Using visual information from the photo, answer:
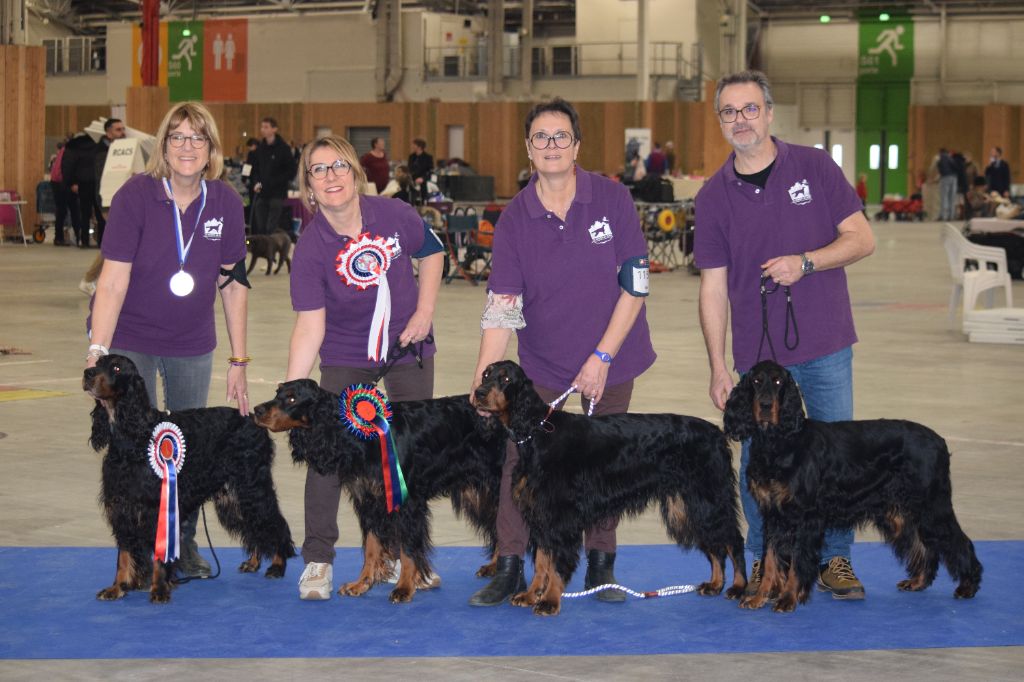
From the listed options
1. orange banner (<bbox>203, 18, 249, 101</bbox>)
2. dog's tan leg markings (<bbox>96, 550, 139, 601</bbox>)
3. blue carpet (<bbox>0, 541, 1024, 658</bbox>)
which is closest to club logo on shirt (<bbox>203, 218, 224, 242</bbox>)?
dog's tan leg markings (<bbox>96, 550, 139, 601</bbox>)

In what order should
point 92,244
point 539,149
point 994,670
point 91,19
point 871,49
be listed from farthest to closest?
point 91,19 < point 871,49 < point 92,244 < point 539,149 < point 994,670

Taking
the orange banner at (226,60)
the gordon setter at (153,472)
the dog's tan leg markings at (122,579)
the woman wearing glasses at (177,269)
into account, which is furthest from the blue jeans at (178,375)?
the orange banner at (226,60)

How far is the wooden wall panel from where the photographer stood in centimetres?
2109

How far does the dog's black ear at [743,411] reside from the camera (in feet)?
13.5

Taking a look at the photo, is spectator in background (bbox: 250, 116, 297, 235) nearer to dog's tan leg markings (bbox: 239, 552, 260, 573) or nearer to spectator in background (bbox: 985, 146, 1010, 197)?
dog's tan leg markings (bbox: 239, 552, 260, 573)

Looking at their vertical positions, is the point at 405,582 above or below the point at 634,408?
below

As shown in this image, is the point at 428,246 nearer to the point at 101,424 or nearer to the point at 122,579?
the point at 101,424

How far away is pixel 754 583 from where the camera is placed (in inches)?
172

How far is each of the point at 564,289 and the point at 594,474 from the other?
561 millimetres

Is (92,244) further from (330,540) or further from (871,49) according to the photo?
(871,49)

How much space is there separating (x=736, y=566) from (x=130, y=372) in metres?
1.91

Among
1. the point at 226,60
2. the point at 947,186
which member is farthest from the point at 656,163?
the point at 226,60

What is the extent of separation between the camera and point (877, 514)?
14.2ft

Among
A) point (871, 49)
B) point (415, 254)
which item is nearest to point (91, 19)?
point (871, 49)
